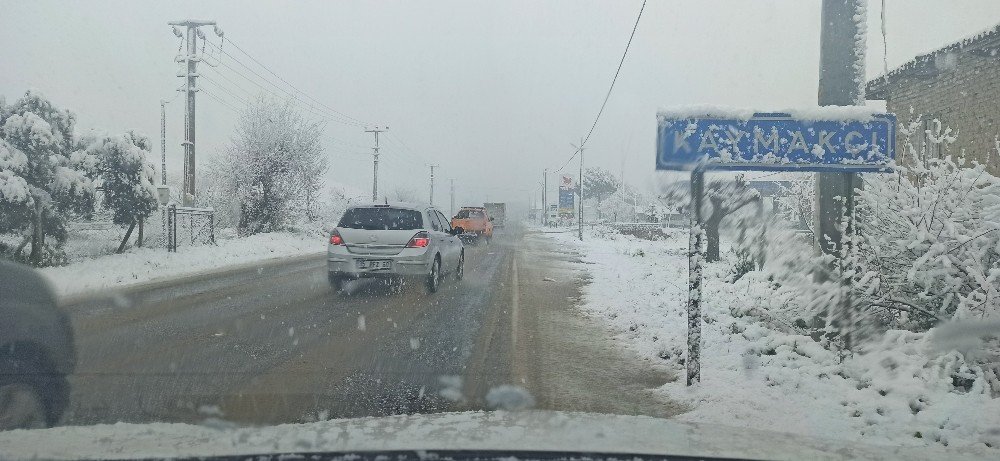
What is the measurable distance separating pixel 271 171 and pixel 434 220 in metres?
19.9

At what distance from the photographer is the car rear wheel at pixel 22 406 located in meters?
4.05

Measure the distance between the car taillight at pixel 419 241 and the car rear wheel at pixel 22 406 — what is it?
6793 mm

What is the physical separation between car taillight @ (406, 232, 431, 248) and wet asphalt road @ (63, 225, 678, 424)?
2.78 feet

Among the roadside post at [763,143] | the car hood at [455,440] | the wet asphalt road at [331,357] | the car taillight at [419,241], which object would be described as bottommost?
the wet asphalt road at [331,357]

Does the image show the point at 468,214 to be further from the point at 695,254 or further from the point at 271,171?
the point at 695,254

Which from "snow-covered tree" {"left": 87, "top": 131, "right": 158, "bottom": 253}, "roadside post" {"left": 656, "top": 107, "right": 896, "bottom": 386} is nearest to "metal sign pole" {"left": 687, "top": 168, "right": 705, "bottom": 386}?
"roadside post" {"left": 656, "top": 107, "right": 896, "bottom": 386}

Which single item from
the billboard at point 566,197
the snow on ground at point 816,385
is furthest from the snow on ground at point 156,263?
the billboard at point 566,197

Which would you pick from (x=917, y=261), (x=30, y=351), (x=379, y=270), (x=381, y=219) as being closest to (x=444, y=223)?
(x=381, y=219)

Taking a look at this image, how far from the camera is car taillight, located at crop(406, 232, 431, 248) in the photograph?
1098cm

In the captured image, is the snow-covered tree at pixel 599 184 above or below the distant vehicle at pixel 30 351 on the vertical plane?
above

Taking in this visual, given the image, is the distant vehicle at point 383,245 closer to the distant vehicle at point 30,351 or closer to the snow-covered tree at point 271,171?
the distant vehicle at point 30,351

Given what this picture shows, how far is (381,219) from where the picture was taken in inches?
444

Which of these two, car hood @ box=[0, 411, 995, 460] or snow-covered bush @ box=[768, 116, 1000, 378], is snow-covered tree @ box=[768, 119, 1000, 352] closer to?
snow-covered bush @ box=[768, 116, 1000, 378]

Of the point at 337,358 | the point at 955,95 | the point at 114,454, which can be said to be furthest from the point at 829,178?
the point at 955,95
